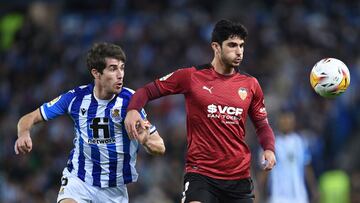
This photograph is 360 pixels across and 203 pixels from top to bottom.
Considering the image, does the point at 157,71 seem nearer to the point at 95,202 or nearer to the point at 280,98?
the point at 280,98

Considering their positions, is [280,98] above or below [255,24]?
below

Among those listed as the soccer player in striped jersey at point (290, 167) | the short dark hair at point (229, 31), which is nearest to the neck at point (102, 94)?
the short dark hair at point (229, 31)

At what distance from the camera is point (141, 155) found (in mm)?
16734

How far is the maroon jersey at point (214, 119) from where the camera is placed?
27.2 feet

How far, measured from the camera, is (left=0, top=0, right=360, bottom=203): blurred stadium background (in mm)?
15672

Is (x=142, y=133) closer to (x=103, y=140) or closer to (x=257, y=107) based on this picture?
(x=103, y=140)

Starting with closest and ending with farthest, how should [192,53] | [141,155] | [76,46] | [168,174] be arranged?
[168,174] < [141,155] < [192,53] < [76,46]

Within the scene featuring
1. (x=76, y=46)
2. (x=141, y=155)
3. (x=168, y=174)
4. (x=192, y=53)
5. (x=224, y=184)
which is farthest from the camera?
(x=76, y=46)

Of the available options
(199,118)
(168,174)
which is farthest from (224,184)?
(168,174)

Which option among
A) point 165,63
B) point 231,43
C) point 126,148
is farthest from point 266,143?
point 165,63

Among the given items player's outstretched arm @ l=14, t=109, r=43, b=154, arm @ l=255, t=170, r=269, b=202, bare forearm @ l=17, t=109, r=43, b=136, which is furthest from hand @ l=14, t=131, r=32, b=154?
arm @ l=255, t=170, r=269, b=202

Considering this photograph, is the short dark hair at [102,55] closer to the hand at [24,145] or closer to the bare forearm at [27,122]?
the bare forearm at [27,122]

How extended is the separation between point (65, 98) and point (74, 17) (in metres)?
13.1

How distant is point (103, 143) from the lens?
8.59 m
